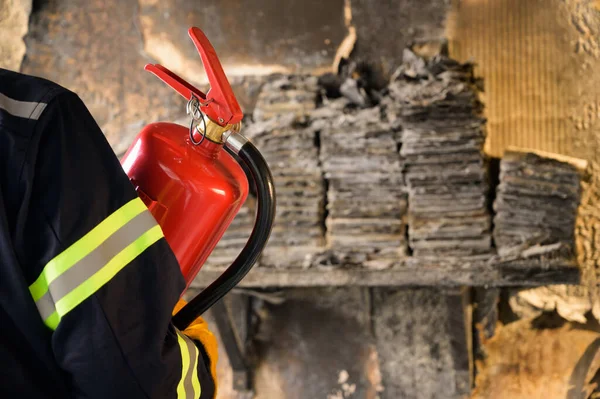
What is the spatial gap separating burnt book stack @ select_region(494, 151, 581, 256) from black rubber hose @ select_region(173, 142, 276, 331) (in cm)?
168

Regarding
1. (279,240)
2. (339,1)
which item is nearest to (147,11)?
(339,1)

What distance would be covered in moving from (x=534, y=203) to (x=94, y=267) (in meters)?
2.15

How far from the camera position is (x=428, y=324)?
9.77ft

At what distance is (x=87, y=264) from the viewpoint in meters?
0.87

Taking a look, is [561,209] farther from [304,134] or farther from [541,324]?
[304,134]

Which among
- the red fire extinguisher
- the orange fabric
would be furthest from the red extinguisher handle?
the orange fabric

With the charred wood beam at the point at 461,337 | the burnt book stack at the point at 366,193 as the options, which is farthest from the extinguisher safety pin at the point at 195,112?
the charred wood beam at the point at 461,337

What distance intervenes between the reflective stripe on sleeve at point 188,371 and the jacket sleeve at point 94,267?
0.06 m

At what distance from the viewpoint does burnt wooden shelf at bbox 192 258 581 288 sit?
252 centimetres

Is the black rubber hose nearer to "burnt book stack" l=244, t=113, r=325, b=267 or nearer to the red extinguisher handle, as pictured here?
the red extinguisher handle

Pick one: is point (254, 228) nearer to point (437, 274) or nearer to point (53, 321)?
point (53, 321)

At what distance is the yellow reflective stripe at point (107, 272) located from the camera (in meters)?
0.86

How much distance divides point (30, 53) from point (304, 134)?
1.65m

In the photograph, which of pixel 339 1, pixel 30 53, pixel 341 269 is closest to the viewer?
pixel 341 269
